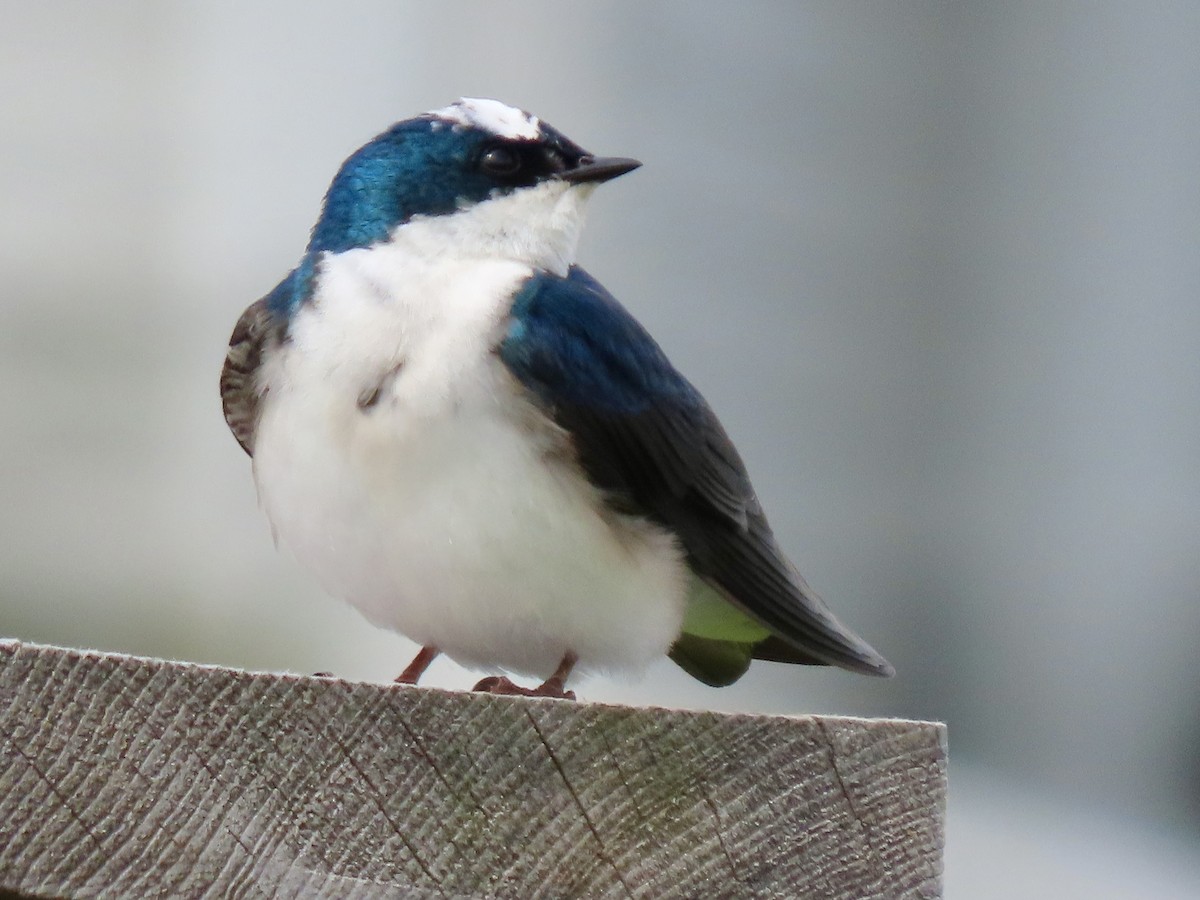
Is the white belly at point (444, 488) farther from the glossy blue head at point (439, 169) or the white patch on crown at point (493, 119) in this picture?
the white patch on crown at point (493, 119)

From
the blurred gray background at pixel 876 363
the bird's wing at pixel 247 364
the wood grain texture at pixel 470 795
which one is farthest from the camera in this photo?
the blurred gray background at pixel 876 363

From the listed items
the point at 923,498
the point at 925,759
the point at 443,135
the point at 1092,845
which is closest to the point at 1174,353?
the point at 923,498

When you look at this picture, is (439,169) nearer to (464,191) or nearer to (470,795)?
(464,191)

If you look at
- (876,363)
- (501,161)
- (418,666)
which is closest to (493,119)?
(501,161)

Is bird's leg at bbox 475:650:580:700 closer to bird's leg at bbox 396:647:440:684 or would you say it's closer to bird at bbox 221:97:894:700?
bird at bbox 221:97:894:700

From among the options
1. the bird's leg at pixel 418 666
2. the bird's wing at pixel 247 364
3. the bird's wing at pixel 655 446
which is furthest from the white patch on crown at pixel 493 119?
the bird's leg at pixel 418 666

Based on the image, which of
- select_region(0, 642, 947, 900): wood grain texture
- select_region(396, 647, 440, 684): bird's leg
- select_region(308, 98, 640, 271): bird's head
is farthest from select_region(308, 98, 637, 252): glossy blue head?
select_region(0, 642, 947, 900): wood grain texture

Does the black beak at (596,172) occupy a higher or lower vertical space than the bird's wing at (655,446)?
higher
